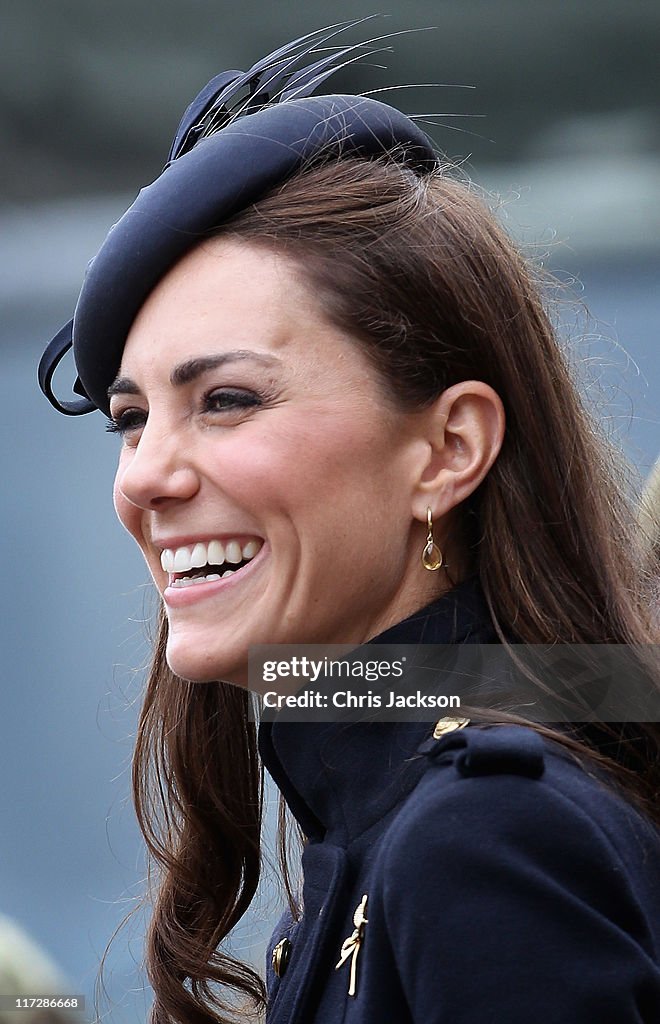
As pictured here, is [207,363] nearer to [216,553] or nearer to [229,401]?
[229,401]

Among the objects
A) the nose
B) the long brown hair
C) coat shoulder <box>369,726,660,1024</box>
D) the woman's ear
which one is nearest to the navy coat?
coat shoulder <box>369,726,660,1024</box>

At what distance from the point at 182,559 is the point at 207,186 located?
465 mm

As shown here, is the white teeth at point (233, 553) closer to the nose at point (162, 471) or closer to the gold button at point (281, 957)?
the nose at point (162, 471)

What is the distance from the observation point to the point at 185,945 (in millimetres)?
2014

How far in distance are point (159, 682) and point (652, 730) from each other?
882mm

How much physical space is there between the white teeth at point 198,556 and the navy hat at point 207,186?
0.31 meters

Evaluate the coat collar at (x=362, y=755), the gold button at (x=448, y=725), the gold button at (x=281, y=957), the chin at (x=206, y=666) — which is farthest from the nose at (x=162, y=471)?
the gold button at (x=281, y=957)

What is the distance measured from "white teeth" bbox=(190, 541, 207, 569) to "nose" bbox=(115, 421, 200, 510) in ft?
0.21

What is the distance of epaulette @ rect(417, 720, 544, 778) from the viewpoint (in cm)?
122

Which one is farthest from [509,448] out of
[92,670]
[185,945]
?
[92,670]

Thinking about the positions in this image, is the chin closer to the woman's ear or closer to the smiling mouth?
the smiling mouth

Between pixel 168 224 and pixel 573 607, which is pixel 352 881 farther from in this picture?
pixel 168 224

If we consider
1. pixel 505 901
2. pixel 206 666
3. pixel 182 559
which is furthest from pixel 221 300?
pixel 505 901

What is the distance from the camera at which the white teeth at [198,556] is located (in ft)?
5.37
